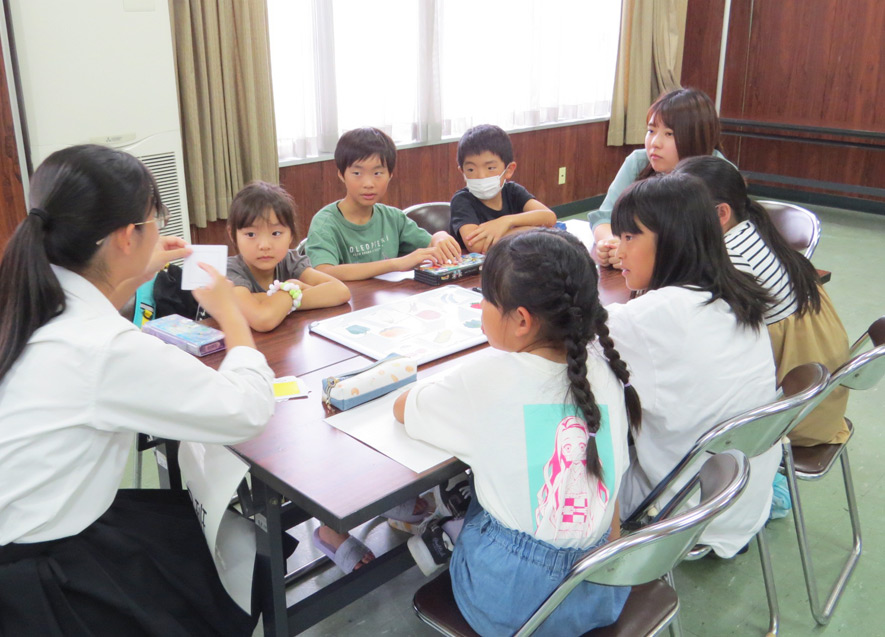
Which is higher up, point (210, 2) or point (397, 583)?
point (210, 2)

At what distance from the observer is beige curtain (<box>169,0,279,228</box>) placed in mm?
3367

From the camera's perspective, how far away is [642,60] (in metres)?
5.79

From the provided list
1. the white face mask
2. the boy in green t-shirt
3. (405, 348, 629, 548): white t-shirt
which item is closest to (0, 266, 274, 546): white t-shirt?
(405, 348, 629, 548): white t-shirt

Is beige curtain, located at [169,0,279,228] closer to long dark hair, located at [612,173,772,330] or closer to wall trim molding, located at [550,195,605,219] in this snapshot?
long dark hair, located at [612,173,772,330]

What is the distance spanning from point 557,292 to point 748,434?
0.50 metres

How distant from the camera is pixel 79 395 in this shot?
1146 mm

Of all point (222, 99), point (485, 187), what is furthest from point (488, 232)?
point (222, 99)

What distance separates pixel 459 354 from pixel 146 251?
69 cm

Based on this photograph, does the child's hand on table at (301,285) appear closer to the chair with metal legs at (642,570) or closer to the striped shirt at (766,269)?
the chair with metal legs at (642,570)

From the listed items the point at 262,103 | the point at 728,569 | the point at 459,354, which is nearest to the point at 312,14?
the point at 262,103

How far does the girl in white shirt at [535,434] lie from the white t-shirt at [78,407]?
1.22 feet

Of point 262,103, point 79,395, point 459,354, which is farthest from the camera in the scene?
point 262,103

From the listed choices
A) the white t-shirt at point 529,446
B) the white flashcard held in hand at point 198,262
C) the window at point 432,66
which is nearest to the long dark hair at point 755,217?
the white t-shirt at point 529,446

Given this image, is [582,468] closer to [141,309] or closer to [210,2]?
[141,309]
